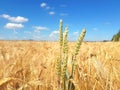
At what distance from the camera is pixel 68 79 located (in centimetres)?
107

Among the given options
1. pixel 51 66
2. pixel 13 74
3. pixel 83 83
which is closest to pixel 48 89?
pixel 83 83

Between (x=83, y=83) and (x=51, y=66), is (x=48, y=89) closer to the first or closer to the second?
(x=83, y=83)

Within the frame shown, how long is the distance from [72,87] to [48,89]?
35 centimetres

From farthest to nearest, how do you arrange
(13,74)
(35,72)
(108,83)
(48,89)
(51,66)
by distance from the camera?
(51,66) → (35,72) → (13,74) → (48,89) → (108,83)

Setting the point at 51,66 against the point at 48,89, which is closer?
the point at 48,89

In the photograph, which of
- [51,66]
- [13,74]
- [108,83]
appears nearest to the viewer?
[108,83]

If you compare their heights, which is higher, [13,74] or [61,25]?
[61,25]

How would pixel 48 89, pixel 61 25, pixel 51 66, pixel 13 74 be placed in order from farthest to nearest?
1. pixel 51 66
2. pixel 13 74
3. pixel 48 89
4. pixel 61 25

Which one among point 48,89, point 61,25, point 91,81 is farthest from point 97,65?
point 61,25

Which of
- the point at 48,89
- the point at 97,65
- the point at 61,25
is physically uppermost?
the point at 61,25

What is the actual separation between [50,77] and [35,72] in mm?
121

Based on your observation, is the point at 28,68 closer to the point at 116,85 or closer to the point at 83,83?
the point at 83,83

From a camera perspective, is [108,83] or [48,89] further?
→ [48,89]

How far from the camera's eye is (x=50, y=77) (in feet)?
5.37
